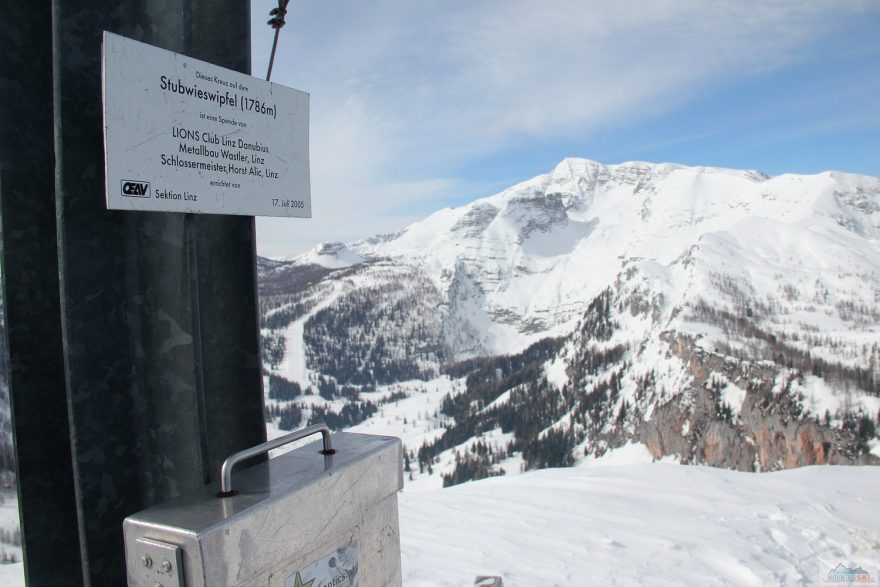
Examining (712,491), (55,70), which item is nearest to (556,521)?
(712,491)

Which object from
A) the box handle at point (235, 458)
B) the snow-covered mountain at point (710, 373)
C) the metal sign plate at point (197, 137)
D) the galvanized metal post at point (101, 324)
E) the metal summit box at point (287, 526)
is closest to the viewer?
the metal summit box at point (287, 526)

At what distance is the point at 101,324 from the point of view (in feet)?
8.77

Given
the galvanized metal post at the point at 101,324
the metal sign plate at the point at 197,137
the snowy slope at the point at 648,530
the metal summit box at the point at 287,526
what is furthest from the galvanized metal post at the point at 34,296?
the snowy slope at the point at 648,530

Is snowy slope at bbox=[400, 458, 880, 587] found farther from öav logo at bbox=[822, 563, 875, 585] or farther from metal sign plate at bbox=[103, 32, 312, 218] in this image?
metal sign plate at bbox=[103, 32, 312, 218]

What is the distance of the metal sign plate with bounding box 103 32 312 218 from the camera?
2268mm

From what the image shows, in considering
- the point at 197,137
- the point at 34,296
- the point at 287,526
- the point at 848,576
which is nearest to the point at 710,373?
the point at 848,576

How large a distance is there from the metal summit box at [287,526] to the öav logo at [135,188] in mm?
1148

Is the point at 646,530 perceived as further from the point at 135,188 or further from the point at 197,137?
the point at 135,188

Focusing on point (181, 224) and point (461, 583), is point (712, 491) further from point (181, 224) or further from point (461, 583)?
point (181, 224)

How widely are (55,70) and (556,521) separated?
7.96 metres

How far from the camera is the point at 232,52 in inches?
122

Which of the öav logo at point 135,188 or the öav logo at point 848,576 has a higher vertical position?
the öav logo at point 135,188

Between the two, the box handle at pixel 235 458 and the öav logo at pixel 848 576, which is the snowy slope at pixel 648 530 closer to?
the öav logo at pixel 848 576

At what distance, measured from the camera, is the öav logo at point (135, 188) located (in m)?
2.27
